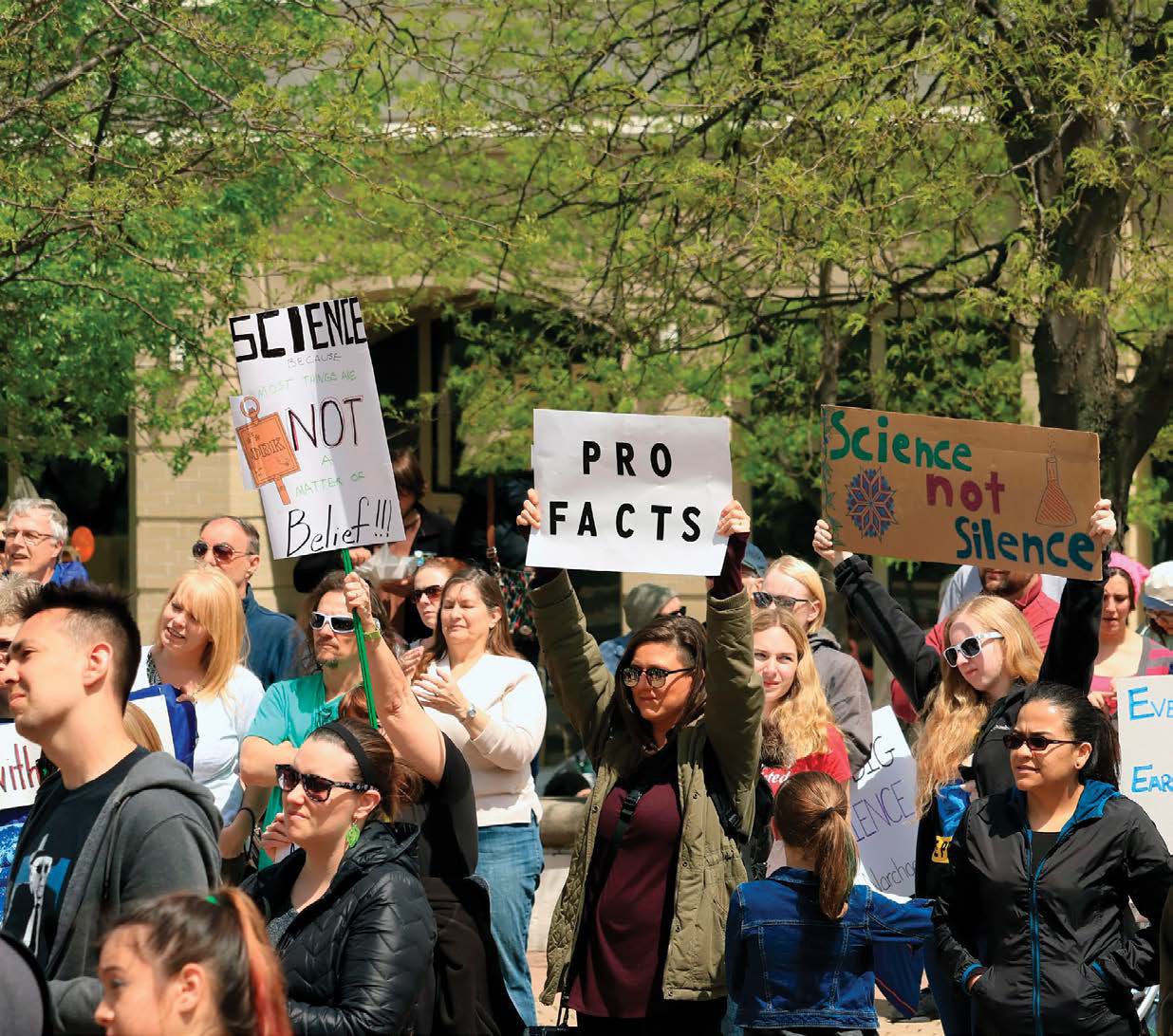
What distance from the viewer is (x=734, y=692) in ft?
18.7

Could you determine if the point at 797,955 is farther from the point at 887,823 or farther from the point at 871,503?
the point at 887,823

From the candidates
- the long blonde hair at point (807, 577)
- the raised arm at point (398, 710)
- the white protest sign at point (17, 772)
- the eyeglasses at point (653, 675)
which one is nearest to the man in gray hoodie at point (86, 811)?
the raised arm at point (398, 710)

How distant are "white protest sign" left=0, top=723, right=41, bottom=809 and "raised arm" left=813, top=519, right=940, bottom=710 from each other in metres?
2.79

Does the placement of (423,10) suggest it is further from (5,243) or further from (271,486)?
(271,486)

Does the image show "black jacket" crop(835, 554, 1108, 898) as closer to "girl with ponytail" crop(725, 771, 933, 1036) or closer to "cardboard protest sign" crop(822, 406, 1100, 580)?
"cardboard protest sign" crop(822, 406, 1100, 580)

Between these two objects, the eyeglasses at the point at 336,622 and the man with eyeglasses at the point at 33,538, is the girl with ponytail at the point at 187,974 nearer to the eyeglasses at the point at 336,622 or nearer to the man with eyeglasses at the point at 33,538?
the eyeglasses at the point at 336,622

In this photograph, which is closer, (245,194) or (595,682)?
(595,682)

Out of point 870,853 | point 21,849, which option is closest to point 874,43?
point 870,853

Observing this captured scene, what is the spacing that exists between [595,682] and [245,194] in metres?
6.63

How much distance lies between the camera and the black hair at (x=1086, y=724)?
18.8ft

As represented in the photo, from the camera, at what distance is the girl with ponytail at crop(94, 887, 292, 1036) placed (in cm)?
328

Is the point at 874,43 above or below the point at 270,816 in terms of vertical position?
above

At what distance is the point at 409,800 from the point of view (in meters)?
5.19

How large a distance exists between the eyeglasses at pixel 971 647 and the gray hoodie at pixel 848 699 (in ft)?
3.59
